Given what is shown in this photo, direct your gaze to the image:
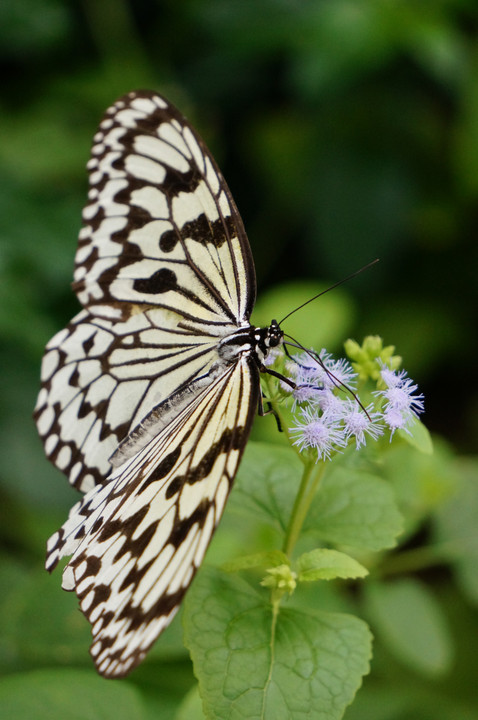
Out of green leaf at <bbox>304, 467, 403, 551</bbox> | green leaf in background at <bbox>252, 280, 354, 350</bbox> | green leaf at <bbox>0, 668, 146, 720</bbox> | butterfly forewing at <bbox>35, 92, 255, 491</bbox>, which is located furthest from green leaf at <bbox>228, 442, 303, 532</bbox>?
green leaf in background at <bbox>252, 280, 354, 350</bbox>

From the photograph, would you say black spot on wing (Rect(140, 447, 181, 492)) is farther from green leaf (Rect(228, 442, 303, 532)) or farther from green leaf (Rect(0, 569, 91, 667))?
green leaf (Rect(0, 569, 91, 667))

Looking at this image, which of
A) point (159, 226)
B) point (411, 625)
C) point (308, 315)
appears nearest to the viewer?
point (159, 226)

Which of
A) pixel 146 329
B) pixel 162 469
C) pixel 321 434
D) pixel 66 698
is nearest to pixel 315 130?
pixel 146 329

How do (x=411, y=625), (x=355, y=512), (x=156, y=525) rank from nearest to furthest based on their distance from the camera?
1. (x=156, y=525)
2. (x=355, y=512)
3. (x=411, y=625)

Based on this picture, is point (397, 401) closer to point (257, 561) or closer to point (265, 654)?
point (257, 561)

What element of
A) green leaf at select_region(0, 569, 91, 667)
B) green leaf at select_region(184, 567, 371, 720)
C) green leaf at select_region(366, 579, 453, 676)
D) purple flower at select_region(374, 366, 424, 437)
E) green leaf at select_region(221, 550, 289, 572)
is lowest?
green leaf at select_region(366, 579, 453, 676)

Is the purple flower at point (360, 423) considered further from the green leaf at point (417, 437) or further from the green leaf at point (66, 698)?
the green leaf at point (66, 698)

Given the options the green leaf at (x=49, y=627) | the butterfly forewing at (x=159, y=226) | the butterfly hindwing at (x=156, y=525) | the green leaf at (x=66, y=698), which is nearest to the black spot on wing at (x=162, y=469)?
the butterfly hindwing at (x=156, y=525)
